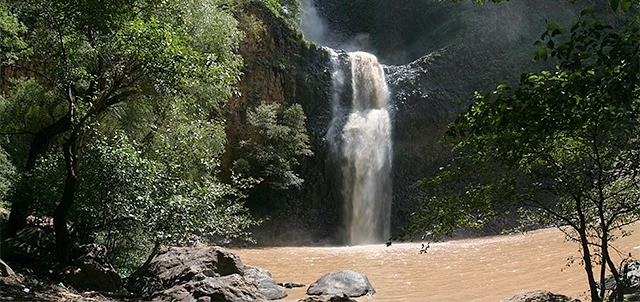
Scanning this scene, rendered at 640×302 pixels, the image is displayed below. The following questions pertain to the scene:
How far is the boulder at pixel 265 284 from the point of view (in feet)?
34.2

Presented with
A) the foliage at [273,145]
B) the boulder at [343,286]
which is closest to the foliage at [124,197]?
the boulder at [343,286]

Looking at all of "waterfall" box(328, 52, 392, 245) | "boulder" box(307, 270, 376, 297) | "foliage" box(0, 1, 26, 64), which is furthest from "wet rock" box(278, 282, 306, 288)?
"waterfall" box(328, 52, 392, 245)

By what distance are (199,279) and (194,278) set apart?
0.48 feet

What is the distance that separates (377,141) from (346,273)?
54.0 feet

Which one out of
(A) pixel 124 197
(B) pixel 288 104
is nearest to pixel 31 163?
(A) pixel 124 197

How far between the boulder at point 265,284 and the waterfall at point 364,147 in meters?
13.6

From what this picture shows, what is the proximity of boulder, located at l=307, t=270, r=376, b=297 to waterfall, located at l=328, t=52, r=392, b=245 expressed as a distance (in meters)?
13.7

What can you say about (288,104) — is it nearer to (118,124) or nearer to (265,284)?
(118,124)

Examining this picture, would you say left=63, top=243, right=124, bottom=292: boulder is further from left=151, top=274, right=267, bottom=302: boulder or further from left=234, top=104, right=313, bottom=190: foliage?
left=234, top=104, right=313, bottom=190: foliage

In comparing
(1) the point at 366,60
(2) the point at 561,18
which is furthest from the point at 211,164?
(2) the point at 561,18

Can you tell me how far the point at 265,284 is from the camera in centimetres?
1101

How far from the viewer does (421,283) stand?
12.0m

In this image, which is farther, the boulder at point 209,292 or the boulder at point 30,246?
the boulder at point 30,246

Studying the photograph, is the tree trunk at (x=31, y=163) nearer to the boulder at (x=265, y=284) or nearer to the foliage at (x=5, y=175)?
the foliage at (x=5, y=175)
